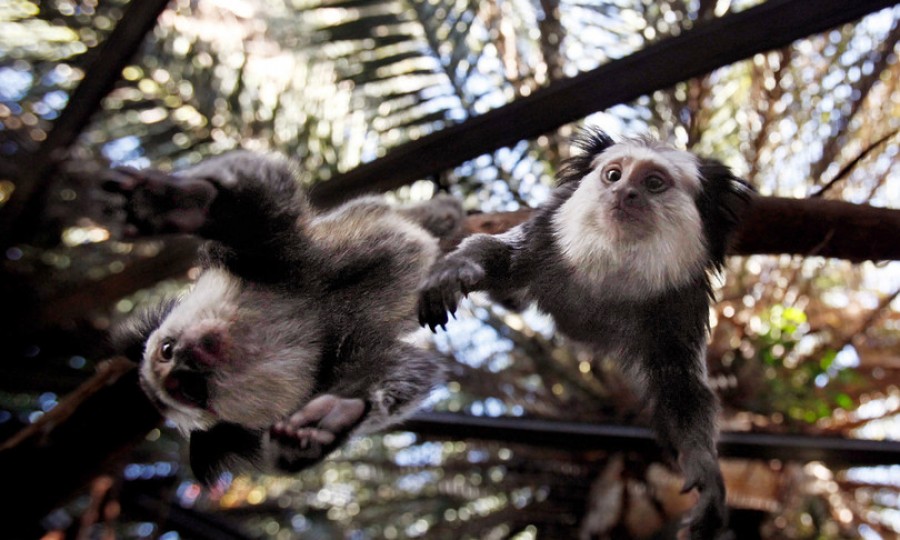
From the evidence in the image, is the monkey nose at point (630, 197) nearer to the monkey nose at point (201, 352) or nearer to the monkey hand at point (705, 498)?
the monkey hand at point (705, 498)

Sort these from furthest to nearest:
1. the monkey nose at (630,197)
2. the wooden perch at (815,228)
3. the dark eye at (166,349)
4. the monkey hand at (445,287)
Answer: the wooden perch at (815,228), the dark eye at (166,349), the monkey nose at (630,197), the monkey hand at (445,287)

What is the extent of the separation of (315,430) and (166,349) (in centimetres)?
45

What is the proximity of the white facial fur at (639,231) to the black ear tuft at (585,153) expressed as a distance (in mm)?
39

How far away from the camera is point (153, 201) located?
963 millimetres

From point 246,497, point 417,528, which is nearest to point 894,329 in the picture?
point 417,528

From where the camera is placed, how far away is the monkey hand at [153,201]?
3.08 feet

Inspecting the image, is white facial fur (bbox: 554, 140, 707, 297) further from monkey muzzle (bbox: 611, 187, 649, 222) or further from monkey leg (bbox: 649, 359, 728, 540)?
monkey leg (bbox: 649, 359, 728, 540)

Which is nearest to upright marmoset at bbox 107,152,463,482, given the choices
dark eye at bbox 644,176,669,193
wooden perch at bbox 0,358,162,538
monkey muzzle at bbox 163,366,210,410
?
monkey muzzle at bbox 163,366,210,410

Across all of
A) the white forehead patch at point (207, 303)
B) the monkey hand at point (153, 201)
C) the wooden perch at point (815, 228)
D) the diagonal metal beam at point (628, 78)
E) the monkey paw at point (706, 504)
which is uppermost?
the monkey hand at point (153, 201)

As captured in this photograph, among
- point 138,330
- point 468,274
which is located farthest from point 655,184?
point 138,330

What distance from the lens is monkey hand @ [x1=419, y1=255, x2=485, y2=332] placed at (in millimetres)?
880

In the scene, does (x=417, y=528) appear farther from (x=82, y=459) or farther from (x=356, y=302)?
(x=356, y=302)

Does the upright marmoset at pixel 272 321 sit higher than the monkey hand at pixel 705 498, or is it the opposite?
the upright marmoset at pixel 272 321

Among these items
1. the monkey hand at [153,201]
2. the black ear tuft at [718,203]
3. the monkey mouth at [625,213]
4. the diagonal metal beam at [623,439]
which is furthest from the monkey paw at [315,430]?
the diagonal metal beam at [623,439]
